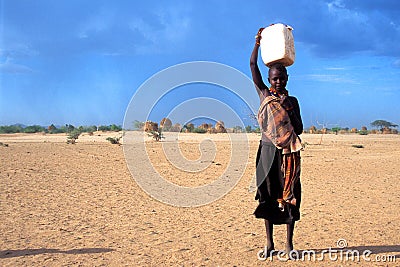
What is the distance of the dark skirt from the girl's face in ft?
2.20

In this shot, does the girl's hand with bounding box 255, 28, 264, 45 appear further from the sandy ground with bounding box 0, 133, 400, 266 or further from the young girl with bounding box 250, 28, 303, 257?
the sandy ground with bounding box 0, 133, 400, 266

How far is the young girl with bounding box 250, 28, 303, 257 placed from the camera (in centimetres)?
481

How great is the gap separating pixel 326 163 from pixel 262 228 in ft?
35.7

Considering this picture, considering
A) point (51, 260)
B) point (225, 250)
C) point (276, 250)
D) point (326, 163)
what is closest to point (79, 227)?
point (51, 260)

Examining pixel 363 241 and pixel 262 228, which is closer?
pixel 363 241

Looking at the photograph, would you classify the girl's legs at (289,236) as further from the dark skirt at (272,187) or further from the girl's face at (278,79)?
the girl's face at (278,79)

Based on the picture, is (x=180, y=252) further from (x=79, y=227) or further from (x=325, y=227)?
(x=325, y=227)

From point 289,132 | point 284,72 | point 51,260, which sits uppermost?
point 284,72

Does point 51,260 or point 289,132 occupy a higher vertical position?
point 289,132

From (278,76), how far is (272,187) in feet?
4.18

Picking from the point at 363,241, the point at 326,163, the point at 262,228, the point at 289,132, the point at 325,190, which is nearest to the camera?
the point at 289,132

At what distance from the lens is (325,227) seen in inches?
266

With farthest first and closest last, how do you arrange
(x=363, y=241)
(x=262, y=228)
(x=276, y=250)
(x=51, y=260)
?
1. (x=262, y=228)
2. (x=363, y=241)
3. (x=276, y=250)
4. (x=51, y=260)

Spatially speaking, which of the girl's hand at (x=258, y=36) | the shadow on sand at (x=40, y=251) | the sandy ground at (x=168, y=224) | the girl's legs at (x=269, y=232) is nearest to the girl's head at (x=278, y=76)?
the girl's hand at (x=258, y=36)
